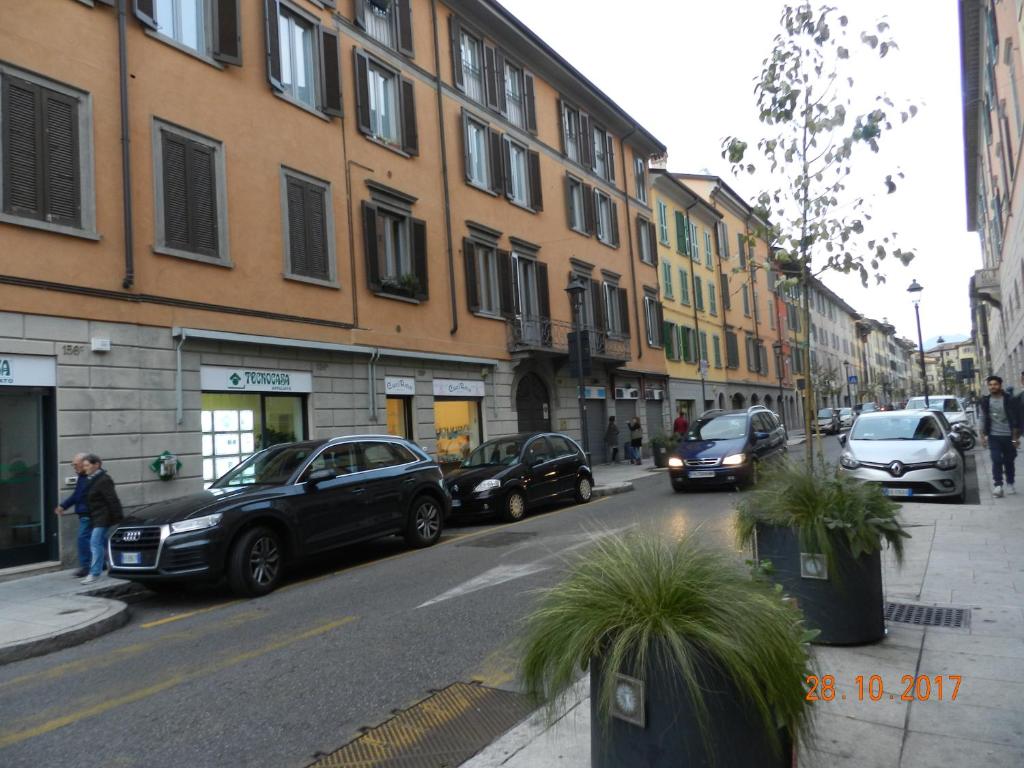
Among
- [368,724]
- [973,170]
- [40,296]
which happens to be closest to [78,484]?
[40,296]

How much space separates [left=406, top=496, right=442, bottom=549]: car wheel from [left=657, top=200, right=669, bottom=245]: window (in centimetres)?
2552

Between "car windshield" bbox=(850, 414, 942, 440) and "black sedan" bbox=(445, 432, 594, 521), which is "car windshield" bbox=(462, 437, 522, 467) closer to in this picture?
"black sedan" bbox=(445, 432, 594, 521)

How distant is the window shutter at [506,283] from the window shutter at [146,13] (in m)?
10.9

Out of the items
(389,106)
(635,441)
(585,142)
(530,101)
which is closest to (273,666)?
(389,106)

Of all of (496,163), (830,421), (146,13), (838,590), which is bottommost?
(838,590)

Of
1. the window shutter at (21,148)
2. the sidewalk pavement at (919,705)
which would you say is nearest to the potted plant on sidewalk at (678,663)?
the sidewalk pavement at (919,705)

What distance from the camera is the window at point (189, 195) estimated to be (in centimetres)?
1230

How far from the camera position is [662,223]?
34469 mm

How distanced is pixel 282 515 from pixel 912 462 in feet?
29.9

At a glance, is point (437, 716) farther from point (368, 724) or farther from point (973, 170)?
point (973, 170)

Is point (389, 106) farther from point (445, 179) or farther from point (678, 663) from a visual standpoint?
point (678, 663)

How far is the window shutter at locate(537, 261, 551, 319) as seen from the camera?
76.1 ft

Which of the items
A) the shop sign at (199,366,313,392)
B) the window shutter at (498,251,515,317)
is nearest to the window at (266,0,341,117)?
the shop sign at (199,366,313,392)

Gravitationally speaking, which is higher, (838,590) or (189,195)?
(189,195)
